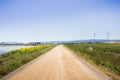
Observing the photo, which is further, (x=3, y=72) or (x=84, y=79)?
(x=3, y=72)

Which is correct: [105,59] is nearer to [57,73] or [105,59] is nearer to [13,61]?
[13,61]

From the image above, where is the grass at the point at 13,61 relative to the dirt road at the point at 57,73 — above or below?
below

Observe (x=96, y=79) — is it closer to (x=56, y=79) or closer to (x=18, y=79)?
(x=56, y=79)

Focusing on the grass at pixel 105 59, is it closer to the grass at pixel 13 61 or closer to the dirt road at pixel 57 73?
the dirt road at pixel 57 73

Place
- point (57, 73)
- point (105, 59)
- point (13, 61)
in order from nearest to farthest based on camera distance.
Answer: point (57, 73), point (13, 61), point (105, 59)

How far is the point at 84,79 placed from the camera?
1232 centimetres

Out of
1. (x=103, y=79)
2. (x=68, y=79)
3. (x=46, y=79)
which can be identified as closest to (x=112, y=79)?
(x=103, y=79)

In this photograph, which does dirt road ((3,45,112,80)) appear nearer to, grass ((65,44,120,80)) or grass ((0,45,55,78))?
grass ((0,45,55,78))

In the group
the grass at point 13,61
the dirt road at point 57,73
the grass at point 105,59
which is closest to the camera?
the dirt road at point 57,73

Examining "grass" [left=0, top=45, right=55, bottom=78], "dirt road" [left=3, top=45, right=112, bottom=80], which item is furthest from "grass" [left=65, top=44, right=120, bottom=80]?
"grass" [left=0, top=45, right=55, bottom=78]

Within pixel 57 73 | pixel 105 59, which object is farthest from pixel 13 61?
pixel 105 59

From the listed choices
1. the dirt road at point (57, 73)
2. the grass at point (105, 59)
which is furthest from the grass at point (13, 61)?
the grass at point (105, 59)

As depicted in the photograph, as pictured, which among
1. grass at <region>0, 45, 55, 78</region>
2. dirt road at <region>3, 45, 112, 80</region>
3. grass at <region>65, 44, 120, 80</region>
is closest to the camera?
dirt road at <region>3, 45, 112, 80</region>

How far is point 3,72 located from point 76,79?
6.59 meters
